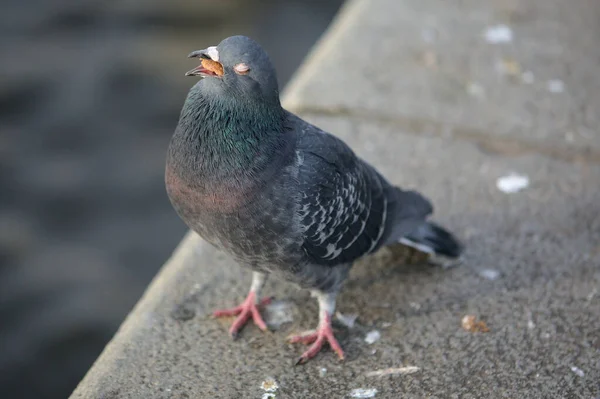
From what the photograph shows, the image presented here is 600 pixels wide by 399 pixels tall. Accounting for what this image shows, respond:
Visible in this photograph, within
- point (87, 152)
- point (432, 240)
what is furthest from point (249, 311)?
point (87, 152)

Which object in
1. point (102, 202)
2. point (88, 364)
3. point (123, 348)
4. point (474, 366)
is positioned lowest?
point (88, 364)

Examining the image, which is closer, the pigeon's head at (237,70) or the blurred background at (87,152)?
the pigeon's head at (237,70)

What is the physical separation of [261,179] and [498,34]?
3450mm

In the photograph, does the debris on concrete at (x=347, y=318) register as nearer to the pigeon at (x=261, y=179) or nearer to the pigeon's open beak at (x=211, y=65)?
the pigeon at (x=261, y=179)

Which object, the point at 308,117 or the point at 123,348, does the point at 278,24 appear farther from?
the point at 123,348

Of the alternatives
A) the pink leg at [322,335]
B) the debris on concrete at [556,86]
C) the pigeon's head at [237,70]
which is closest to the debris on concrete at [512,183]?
the debris on concrete at [556,86]

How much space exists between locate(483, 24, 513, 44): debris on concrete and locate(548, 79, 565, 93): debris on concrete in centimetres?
60

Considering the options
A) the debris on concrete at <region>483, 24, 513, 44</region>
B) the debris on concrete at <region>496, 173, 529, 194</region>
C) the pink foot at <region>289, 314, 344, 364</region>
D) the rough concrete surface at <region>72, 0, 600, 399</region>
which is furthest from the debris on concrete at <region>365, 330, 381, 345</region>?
the debris on concrete at <region>483, 24, 513, 44</region>

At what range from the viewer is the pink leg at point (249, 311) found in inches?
140

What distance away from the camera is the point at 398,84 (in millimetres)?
5219

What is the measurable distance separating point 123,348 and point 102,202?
3.67 m

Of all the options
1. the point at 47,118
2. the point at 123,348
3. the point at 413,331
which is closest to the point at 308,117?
the point at 413,331

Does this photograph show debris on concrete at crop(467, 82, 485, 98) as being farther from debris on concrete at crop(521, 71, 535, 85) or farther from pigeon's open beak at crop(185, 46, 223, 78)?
pigeon's open beak at crop(185, 46, 223, 78)

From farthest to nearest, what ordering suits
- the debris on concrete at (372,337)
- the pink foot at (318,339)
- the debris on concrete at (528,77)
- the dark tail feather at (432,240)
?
the debris on concrete at (528,77) → the dark tail feather at (432,240) → the debris on concrete at (372,337) → the pink foot at (318,339)
